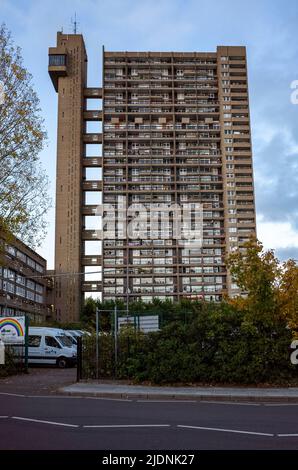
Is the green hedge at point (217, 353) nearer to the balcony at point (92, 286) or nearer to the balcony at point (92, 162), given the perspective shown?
the balcony at point (92, 286)

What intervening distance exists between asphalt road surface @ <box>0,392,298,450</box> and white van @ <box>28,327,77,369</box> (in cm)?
1637

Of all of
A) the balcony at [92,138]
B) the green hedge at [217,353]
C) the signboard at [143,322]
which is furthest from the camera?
the balcony at [92,138]

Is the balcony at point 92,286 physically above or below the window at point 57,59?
below

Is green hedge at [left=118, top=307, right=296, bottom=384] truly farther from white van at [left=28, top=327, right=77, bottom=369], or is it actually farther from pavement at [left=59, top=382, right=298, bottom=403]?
white van at [left=28, top=327, right=77, bottom=369]

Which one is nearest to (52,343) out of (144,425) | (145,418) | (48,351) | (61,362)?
(48,351)

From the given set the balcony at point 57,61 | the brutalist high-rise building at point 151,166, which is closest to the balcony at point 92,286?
the brutalist high-rise building at point 151,166

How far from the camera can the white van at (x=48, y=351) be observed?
2966 centimetres

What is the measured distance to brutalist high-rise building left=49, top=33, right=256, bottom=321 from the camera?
105m

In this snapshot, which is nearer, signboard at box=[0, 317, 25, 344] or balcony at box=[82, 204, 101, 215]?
signboard at box=[0, 317, 25, 344]

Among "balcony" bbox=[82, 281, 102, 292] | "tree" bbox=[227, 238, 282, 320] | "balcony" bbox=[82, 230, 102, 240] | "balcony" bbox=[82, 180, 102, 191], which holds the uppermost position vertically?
"balcony" bbox=[82, 180, 102, 191]

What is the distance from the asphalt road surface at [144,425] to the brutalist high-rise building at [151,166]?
89577mm

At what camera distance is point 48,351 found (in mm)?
29844

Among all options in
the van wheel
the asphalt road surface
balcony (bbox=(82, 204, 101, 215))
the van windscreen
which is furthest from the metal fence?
balcony (bbox=(82, 204, 101, 215))
